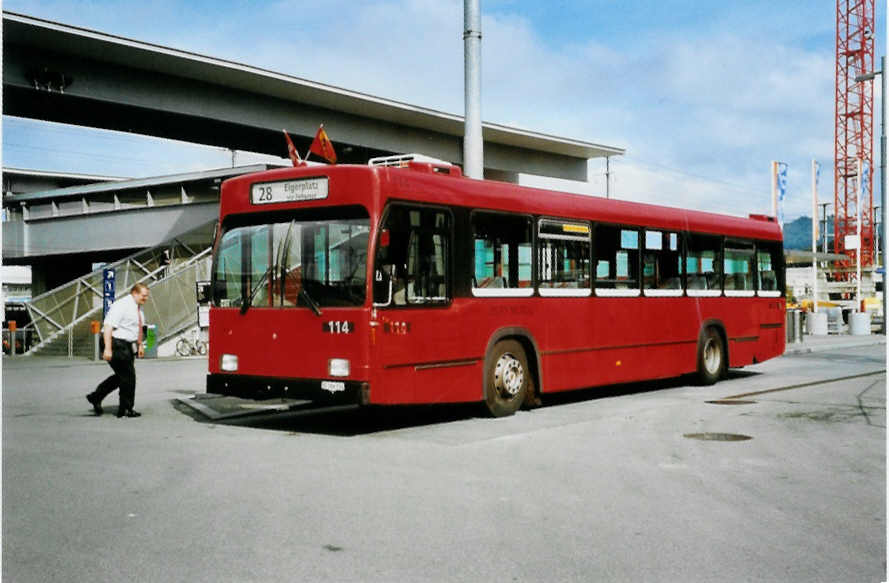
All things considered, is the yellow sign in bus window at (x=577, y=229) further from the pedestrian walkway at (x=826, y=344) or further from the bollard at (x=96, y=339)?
the bollard at (x=96, y=339)

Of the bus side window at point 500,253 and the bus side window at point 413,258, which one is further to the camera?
the bus side window at point 500,253

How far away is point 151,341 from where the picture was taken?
89.7ft

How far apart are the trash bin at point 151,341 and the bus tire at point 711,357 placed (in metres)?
15.9

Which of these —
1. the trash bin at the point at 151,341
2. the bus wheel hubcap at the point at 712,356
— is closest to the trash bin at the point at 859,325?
the bus wheel hubcap at the point at 712,356

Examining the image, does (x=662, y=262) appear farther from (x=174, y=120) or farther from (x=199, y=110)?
(x=174, y=120)

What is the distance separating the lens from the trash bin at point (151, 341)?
27.1 meters

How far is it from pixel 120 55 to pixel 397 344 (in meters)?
18.6

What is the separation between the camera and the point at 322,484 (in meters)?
7.77

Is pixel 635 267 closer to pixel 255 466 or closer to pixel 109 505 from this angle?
pixel 255 466

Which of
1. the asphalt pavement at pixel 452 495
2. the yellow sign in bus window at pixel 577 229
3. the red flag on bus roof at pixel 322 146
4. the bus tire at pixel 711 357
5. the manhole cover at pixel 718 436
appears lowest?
the manhole cover at pixel 718 436

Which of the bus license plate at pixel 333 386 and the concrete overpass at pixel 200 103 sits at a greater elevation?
the concrete overpass at pixel 200 103

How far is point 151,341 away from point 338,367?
18.2 metres

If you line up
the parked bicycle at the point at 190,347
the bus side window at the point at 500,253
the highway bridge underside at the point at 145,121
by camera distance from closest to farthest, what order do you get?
the bus side window at the point at 500,253 < the highway bridge underside at the point at 145,121 < the parked bicycle at the point at 190,347

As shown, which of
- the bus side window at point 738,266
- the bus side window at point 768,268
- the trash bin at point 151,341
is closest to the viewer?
the bus side window at point 738,266
